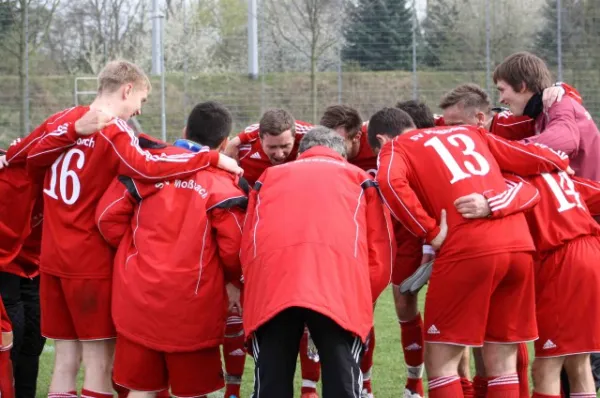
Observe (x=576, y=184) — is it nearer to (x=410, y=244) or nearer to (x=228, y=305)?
Answer: (x=410, y=244)

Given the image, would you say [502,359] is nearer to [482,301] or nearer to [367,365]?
[482,301]

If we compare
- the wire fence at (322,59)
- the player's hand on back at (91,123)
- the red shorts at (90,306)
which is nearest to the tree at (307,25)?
the wire fence at (322,59)

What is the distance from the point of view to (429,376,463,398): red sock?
4773mm

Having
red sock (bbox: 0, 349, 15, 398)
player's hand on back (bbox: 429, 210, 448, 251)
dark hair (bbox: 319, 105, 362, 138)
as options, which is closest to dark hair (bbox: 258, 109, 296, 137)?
dark hair (bbox: 319, 105, 362, 138)

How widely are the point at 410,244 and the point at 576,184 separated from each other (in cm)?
132

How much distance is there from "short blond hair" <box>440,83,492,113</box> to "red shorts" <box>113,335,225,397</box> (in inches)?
98.6

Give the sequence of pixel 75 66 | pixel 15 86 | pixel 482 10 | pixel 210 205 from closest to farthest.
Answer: pixel 210 205
pixel 15 86
pixel 482 10
pixel 75 66

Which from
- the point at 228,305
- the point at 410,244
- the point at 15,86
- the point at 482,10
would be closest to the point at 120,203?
the point at 228,305

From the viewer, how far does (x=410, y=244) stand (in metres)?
6.21

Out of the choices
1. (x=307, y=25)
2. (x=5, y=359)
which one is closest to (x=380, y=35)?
(x=307, y=25)

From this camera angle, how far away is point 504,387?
4.77m

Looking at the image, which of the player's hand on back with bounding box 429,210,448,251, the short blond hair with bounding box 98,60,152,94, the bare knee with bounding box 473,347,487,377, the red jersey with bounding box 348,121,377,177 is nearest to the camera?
the player's hand on back with bounding box 429,210,448,251

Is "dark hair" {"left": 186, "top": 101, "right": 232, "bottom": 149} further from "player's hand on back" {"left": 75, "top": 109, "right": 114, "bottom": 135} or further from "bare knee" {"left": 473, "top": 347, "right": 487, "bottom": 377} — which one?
"bare knee" {"left": 473, "top": 347, "right": 487, "bottom": 377}

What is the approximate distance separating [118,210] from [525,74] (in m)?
2.69
